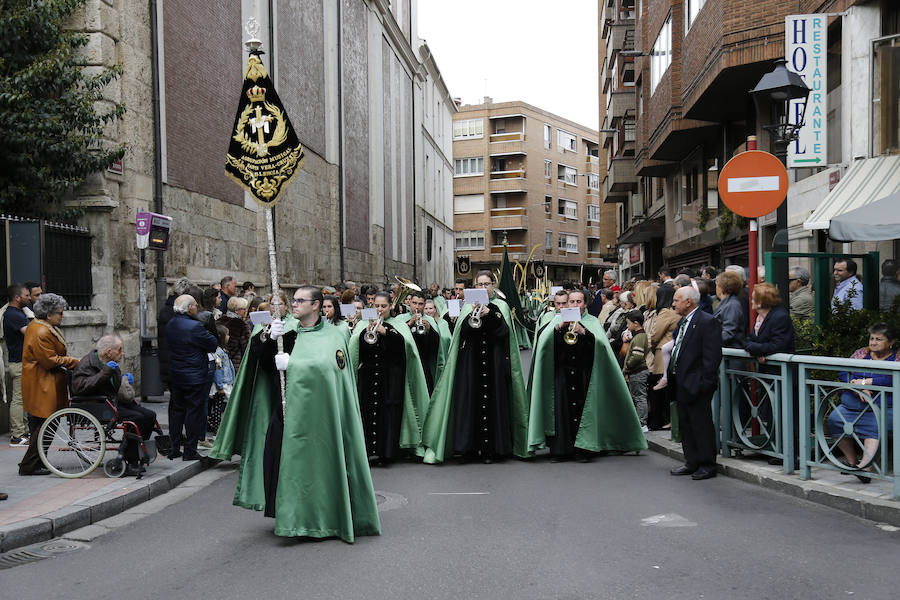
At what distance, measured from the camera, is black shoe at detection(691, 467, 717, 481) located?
314 inches

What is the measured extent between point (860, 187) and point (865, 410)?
268 inches

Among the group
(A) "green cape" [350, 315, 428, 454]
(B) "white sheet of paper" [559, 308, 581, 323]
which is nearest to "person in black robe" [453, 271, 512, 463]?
(A) "green cape" [350, 315, 428, 454]

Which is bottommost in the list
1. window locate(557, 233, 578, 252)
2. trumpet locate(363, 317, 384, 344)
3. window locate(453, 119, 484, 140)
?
trumpet locate(363, 317, 384, 344)

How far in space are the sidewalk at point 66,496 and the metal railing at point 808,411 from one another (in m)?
5.49

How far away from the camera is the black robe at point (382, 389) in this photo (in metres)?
9.13

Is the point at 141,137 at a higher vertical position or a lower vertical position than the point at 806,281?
higher

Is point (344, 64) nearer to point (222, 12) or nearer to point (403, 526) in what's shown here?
point (222, 12)

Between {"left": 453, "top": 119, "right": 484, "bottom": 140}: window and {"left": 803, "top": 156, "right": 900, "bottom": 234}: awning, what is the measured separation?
6020cm

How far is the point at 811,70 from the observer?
13.9 meters

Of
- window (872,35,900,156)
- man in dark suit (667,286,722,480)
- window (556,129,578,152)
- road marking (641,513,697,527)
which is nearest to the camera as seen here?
road marking (641,513,697,527)

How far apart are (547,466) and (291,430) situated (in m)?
3.76

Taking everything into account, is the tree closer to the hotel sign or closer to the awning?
the awning

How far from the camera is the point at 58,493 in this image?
744 centimetres

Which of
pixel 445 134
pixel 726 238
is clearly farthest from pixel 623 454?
pixel 445 134
